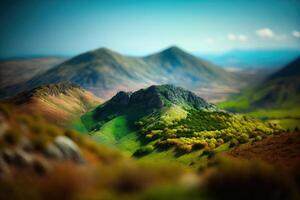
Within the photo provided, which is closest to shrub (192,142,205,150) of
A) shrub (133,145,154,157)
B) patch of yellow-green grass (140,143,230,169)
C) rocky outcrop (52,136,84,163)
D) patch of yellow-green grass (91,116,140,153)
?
patch of yellow-green grass (140,143,230,169)

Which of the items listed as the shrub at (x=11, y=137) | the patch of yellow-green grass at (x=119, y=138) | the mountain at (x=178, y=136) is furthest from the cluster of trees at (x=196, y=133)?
the shrub at (x=11, y=137)

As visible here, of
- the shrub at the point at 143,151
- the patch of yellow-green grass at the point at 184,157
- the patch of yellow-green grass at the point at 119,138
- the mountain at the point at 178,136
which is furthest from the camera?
the patch of yellow-green grass at the point at 119,138

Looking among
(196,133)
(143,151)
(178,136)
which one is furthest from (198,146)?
(196,133)

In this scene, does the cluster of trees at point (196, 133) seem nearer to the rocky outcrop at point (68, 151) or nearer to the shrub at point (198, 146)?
the shrub at point (198, 146)

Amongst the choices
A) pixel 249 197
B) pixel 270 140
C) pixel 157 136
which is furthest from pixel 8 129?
pixel 157 136

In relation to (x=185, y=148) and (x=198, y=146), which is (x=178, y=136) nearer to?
(x=185, y=148)

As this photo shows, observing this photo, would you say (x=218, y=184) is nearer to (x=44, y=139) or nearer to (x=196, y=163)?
(x=44, y=139)

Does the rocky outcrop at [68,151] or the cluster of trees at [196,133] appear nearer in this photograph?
the rocky outcrop at [68,151]

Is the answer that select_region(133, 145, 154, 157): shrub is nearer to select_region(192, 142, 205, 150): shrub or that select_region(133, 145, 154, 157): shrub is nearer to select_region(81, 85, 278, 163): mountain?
select_region(81, 85, 278, 163): mountain
